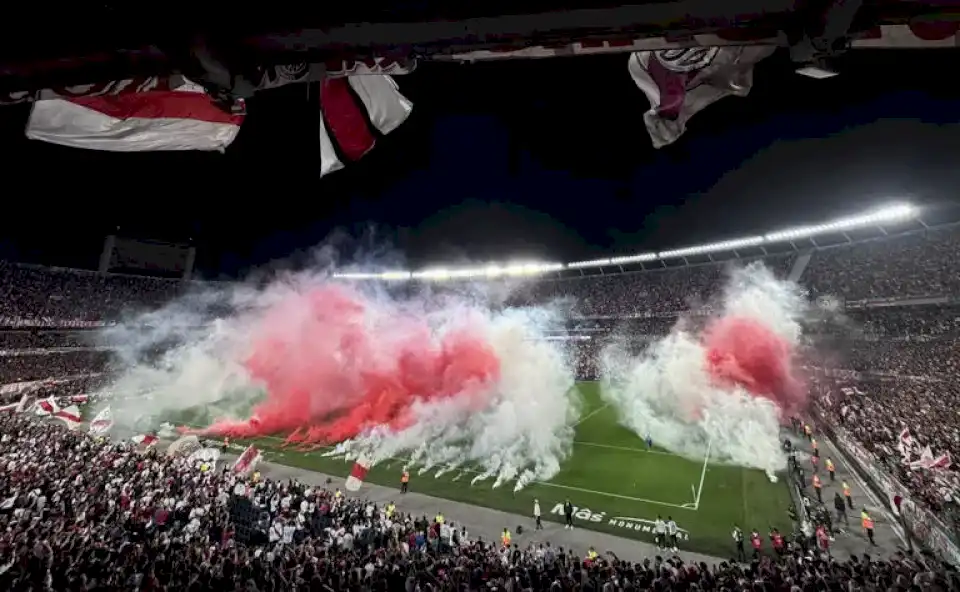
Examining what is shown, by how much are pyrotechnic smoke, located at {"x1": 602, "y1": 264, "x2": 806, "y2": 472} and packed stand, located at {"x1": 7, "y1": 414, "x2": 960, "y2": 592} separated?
1118cm

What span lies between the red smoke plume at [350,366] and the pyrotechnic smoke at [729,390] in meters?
10.9

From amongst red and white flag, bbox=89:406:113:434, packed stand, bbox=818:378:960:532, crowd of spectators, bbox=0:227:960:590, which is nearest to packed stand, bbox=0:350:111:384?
crowd of spectators, bbox=0:227:960:590

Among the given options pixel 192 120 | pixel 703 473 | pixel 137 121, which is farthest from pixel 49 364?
pixel 703 473

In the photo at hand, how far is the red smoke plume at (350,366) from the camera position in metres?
27.9

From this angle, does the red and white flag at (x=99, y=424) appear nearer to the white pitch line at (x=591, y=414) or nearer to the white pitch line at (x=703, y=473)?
the white pitch line at (x=591, y=414)

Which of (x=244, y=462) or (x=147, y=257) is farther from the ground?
(x=147, y=257)

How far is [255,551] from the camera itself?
1235cm

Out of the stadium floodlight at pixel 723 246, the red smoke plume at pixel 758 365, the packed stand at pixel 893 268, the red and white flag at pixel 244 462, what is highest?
the stadium floodlight at pixel 723 246

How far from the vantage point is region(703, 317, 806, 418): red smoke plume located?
1067 inches

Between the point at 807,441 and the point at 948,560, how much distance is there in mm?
14135

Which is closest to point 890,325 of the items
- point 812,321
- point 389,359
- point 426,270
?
point 812,321

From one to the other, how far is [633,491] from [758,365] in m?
12.2

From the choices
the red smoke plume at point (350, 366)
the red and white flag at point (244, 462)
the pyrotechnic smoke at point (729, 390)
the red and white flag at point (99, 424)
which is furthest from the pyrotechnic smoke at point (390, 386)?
the red and white flag at point (99, 424)

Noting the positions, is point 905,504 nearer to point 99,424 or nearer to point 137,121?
point 137,121
